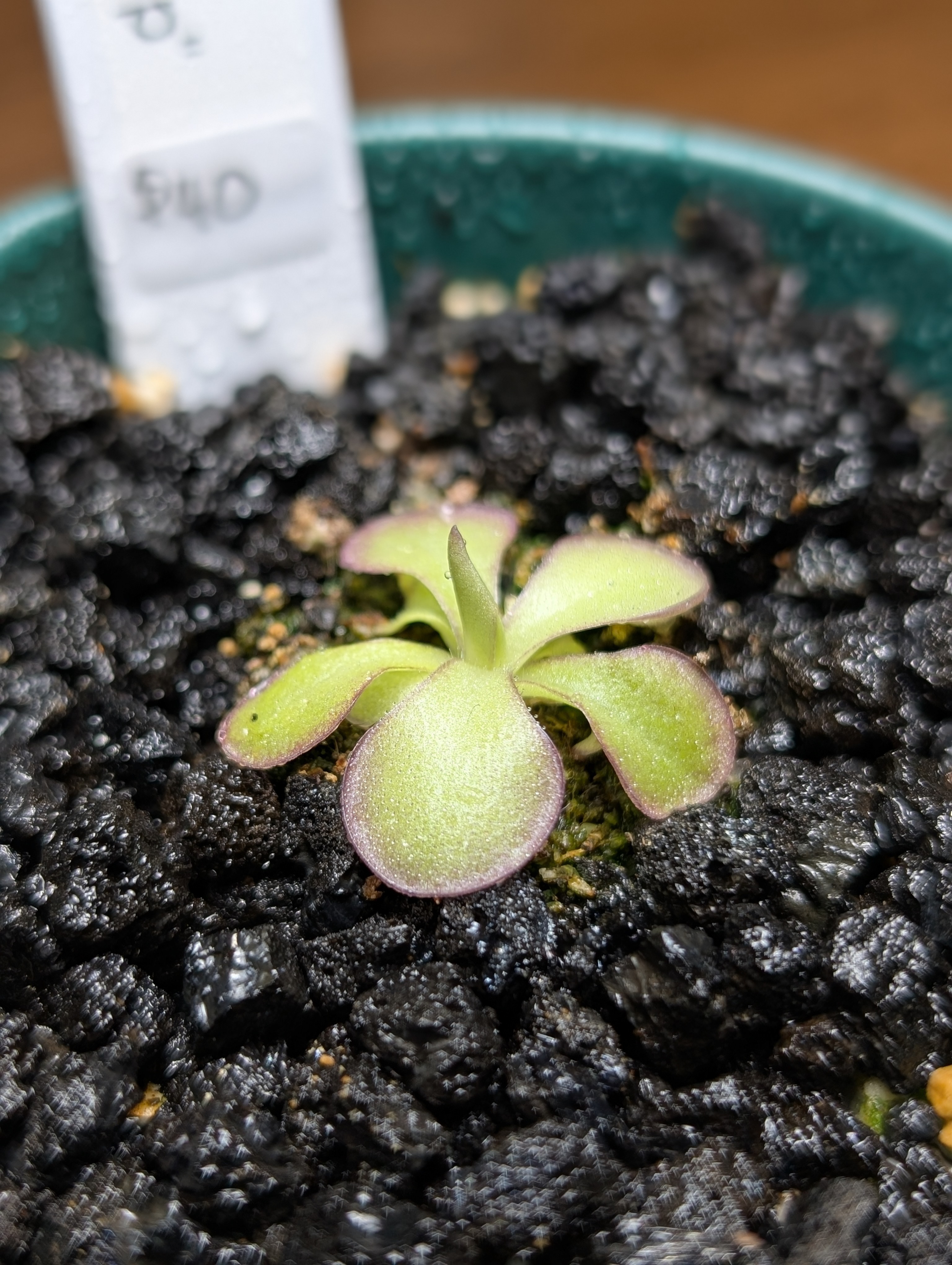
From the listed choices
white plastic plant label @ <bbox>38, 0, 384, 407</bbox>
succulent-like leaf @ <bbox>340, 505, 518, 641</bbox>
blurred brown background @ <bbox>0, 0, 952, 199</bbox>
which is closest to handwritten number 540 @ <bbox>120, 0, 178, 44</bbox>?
white plastic plant label @ <bbox>38, 0, 384, 407</bbox>

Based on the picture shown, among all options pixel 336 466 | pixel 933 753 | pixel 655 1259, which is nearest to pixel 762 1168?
pixel 655 1259

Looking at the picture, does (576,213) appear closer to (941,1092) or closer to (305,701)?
(305,701)

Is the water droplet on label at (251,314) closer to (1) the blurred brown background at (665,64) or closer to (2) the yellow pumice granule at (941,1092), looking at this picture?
(1) the blurred brown background at (665,64)

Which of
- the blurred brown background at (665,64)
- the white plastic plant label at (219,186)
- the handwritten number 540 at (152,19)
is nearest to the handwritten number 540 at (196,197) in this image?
the white plastic plant label at (219,186)

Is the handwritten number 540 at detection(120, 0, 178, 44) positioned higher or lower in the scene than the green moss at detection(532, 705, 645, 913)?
higher

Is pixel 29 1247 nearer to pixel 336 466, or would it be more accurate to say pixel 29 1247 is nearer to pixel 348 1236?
pixel 348 1236

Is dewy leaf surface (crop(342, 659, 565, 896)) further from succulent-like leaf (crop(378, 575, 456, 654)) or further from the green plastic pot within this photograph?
the green plastic pot
